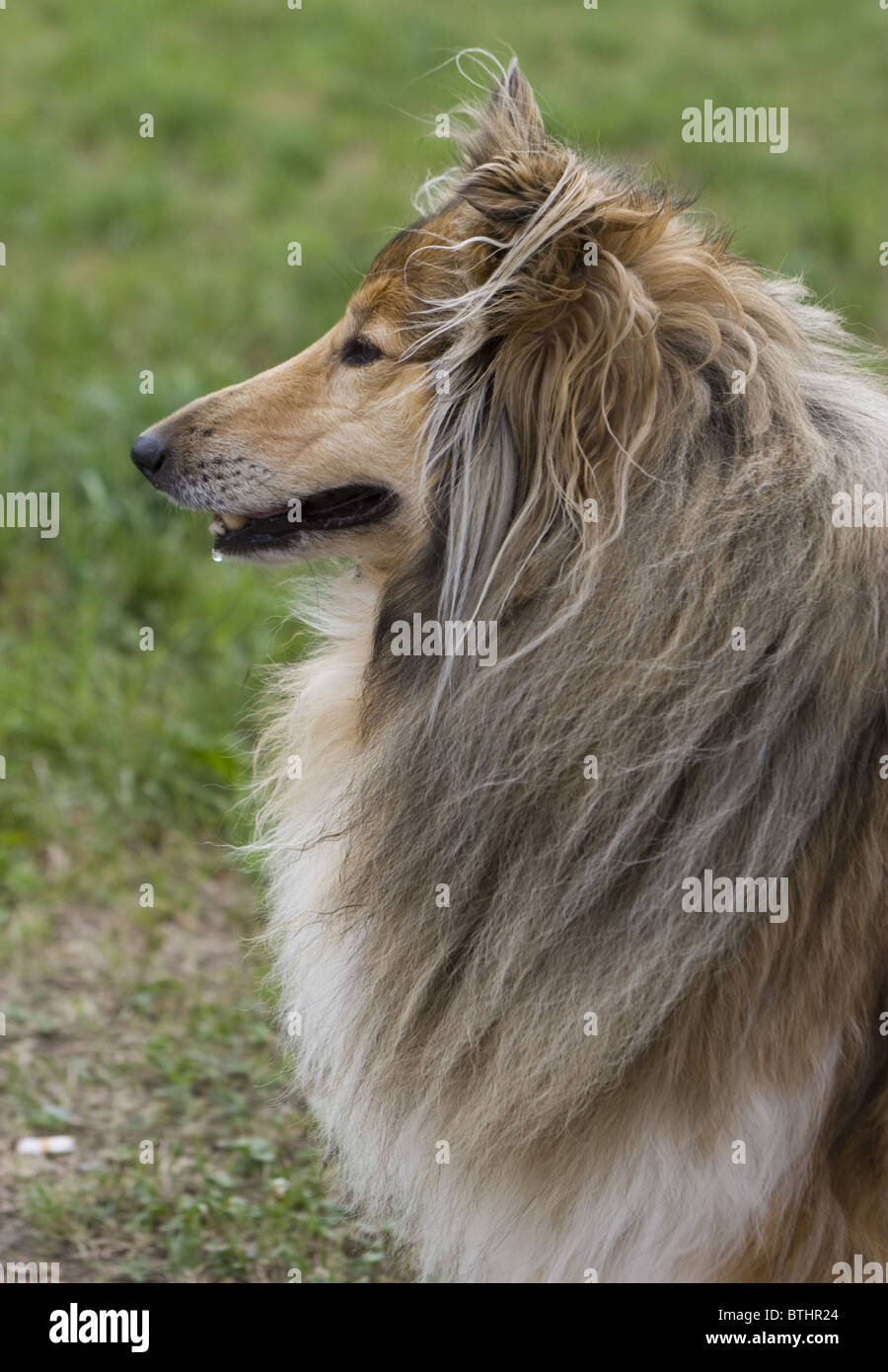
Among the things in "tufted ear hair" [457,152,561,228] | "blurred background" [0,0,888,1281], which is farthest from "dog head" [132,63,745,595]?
"blurred background" [0,0,888,1281]

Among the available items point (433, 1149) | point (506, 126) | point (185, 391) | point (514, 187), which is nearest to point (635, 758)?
point (433, 1149)

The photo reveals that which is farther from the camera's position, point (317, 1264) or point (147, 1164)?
point (147, 1164)

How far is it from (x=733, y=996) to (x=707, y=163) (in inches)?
282

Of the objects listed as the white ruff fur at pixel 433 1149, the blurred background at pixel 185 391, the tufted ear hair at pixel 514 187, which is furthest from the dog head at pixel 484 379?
the blurred background at pixel 185 391

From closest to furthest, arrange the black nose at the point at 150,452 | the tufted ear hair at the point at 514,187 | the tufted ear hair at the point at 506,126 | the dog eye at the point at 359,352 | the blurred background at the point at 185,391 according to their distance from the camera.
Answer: the tufted ear hair at the point at 514,187 → the tufted ear hair at the point at 506,126 → the dog eye at the point at 359,352 → the black nose at the point at 150,452 → the blurred background at the point at 185,391

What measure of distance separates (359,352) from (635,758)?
0.92m

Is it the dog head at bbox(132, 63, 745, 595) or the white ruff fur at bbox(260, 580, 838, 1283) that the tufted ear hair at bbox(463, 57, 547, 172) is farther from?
the white ruff fur at bbox(260, 580, 838, 1283)

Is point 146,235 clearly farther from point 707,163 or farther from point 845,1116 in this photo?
point 845,1116

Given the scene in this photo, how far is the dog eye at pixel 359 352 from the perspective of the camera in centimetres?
276

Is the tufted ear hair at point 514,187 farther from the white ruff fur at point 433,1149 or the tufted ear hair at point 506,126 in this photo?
the white ruff fur at point 433,1149

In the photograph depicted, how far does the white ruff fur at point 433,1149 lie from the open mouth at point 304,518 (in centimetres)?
18

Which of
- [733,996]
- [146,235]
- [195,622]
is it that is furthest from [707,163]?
[733,996]

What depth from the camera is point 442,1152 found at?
268 cm

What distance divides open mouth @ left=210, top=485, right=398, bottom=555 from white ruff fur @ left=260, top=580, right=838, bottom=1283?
178mm
